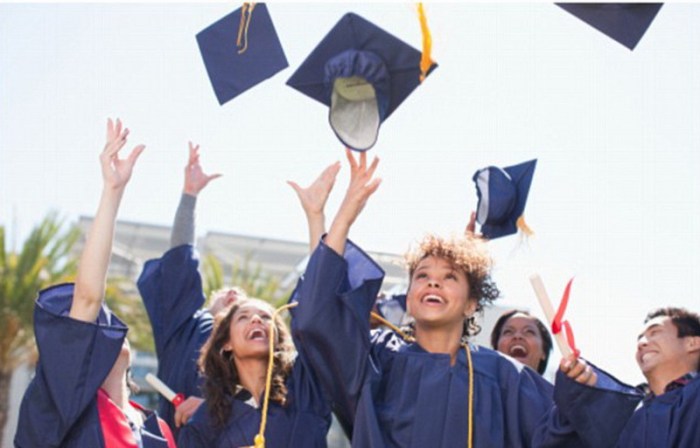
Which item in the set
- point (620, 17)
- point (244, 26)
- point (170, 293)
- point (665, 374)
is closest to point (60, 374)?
point (170, 293)

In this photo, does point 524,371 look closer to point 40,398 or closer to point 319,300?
point 319,300

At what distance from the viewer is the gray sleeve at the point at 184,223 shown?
548 cm

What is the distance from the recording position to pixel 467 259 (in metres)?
4.08

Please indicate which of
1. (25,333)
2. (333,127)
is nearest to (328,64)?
(333,127)

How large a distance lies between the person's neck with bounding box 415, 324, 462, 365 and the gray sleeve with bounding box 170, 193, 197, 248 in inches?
73.7

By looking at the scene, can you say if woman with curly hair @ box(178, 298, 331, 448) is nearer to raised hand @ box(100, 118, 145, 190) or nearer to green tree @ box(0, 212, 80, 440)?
raised hand @ box(100, 118, 145, 190)

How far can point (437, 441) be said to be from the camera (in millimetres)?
3668

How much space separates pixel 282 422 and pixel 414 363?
801 millimetres

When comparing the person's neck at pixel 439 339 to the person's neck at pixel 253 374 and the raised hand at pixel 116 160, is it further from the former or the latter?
the raised hand at pixel 116 160

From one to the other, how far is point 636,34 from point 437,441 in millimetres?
2073

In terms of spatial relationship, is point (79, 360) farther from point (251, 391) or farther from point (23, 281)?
point (23, 281)

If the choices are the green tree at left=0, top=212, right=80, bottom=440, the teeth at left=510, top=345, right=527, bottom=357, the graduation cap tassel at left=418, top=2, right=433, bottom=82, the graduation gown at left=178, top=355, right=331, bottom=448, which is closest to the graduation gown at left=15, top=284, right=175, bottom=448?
the graduation gown at left=178, top=355, right=331, bottom=448

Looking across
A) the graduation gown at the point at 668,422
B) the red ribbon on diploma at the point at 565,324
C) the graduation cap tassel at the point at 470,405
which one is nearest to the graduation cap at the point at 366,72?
the graduation cap tassel at the point at 470,405

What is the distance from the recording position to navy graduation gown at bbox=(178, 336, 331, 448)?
4395 millimetres
